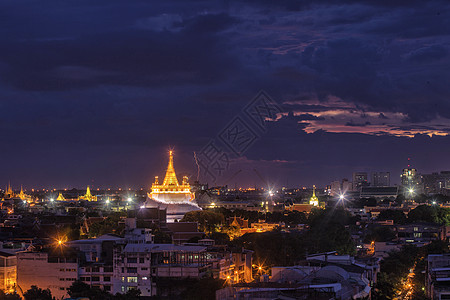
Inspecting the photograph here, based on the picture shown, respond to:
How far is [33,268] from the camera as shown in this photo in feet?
153

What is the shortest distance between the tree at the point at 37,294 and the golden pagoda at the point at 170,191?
57.2m

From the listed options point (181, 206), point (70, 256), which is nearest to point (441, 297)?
point (70, 256)

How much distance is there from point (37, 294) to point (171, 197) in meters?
59.0

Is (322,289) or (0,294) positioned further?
(0,294)

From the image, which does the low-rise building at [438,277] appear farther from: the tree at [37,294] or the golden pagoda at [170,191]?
the golden pagoda at [170,191]

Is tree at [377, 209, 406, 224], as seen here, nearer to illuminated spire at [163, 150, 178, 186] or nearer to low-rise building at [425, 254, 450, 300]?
illuminated spire at [163, 150, 178, 186]

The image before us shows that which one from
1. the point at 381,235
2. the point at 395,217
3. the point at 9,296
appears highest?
the point at 395,217

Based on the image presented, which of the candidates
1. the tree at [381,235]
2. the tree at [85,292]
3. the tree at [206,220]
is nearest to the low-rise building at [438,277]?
the tree at [85,292]

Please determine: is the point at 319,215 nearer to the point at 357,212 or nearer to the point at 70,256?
the point at 357,212

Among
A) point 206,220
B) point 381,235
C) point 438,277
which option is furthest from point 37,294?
point 381,235

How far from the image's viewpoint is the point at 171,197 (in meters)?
101

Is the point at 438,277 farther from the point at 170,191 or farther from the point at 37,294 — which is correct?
the point at 170,191

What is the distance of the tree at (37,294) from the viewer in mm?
41706

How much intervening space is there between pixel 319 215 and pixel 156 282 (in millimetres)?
56612
